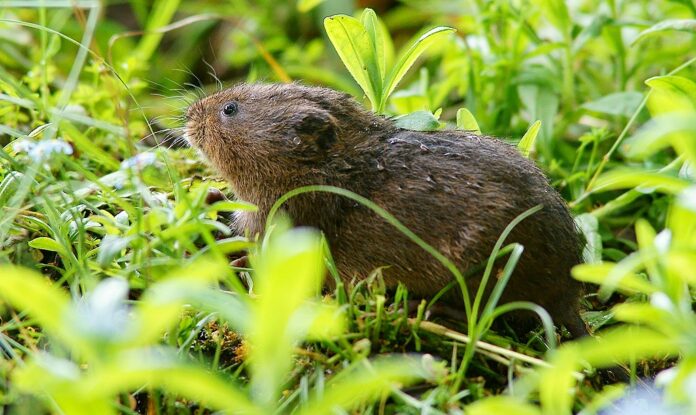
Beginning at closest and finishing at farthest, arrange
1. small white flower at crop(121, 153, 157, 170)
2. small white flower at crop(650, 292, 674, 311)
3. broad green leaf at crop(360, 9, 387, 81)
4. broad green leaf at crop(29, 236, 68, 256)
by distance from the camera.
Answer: small white flower at crop(650, 292, 674, 311) → small white flower at crop(121, 153, 157, 170) → broad green leaf at crop(29, 236, 68, 256) → broad green leaf at crop(360, 9, 387, 81)

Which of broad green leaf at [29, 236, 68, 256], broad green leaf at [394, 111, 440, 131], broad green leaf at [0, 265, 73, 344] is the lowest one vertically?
broad green leaf at [29, 236, 68, 256]

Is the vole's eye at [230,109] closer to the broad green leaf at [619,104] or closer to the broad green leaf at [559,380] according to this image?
the broad green leaf at [619,104]

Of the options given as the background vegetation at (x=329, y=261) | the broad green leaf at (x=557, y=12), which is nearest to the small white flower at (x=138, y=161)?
the background vegetation at (x=329, y=261)

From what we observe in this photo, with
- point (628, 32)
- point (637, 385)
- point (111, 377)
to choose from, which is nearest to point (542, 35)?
point (628, 32)

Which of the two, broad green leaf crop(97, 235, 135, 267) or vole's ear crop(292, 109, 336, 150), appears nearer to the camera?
broad green leaf crop(97, 235, 135, 267)

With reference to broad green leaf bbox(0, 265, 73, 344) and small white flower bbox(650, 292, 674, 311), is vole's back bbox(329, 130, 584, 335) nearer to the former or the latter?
small white flower bbox(650, 292, 674, 311)

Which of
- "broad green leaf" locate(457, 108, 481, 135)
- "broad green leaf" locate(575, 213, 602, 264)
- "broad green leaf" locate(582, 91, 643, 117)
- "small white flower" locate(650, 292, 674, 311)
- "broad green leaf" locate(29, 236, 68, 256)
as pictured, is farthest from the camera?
"broad green leaf" locate(582, 91, 643, 117)

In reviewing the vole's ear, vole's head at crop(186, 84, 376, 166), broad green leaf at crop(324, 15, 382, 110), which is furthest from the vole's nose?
broad green leaf at crop(324, 15, 382, 110)
